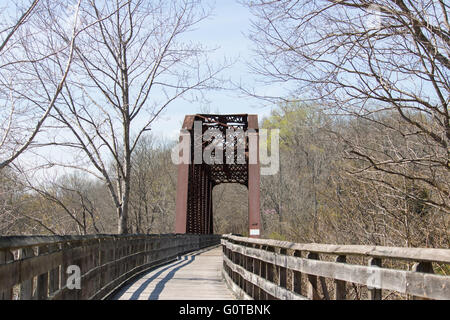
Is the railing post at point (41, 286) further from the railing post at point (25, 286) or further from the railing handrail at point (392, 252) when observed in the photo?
the railing handrail at point (392, 252)

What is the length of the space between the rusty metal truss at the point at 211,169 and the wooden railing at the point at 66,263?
10.3 meters

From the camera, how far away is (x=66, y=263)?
5258mm

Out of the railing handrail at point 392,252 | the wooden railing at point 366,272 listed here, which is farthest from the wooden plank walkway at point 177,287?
the railing handrail at point 392,252

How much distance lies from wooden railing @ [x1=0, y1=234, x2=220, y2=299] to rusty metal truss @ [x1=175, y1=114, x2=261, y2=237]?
33.8ft

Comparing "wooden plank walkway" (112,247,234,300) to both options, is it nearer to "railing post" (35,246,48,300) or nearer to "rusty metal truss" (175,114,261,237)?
"railing post" (35,246,48,300)

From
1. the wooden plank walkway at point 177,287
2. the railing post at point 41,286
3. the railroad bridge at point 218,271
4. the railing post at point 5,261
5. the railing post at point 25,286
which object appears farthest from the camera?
the wooden plank walkway at point 177,287

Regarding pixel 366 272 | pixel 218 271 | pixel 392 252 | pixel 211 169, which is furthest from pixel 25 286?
pixel 211 169

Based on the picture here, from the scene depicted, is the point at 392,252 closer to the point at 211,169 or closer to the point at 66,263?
the point at 66,263

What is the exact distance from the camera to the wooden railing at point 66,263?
132 inches

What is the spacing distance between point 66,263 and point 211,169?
113 feet

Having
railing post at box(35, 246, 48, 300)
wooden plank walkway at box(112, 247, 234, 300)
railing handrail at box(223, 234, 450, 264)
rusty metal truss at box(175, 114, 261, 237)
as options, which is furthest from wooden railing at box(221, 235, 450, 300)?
rusty metal truss at box(175, 114, 261, 237)

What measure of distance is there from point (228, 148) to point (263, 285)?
2827 centimetres

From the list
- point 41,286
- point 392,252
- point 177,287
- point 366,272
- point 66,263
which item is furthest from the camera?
point 177,287
